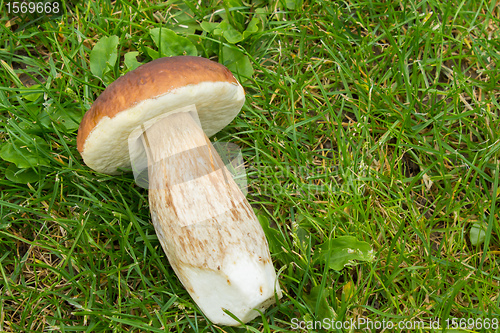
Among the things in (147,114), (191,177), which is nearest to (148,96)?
(147,114)

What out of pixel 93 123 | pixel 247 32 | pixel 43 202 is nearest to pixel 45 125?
pixel 43 202

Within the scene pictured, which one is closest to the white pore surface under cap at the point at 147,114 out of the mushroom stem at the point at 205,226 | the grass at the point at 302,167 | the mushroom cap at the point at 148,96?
the mushroom cap at the point at 148,96

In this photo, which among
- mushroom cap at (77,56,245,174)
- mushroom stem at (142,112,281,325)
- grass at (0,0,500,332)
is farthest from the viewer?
grass at (0,0,500,332)

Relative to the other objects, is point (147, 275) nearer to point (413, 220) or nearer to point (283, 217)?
point (283, 217)

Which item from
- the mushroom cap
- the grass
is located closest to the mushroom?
the mushroom cap

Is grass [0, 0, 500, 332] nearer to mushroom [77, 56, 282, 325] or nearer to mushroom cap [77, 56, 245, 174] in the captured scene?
mushroom [77, 56, 282, 325]

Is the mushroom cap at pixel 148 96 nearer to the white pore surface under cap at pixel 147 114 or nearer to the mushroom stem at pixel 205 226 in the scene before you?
the white pore surface under cap at pixel 147 114
